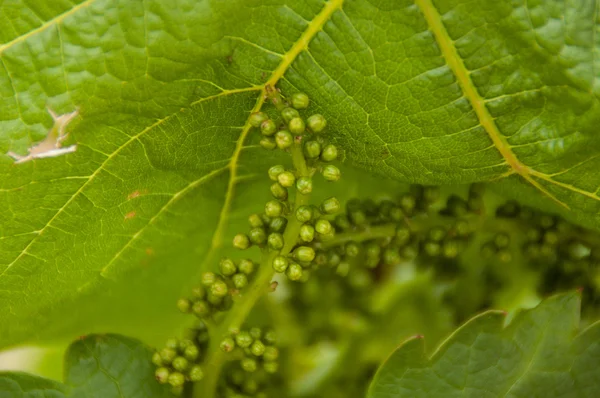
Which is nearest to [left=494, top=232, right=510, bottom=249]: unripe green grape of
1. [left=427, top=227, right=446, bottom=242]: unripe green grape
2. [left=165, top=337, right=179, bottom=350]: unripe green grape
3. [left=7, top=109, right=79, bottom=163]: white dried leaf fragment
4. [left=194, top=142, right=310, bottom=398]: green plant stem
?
[left=427, top=227, right=446, bottom=242]: unripe green grape

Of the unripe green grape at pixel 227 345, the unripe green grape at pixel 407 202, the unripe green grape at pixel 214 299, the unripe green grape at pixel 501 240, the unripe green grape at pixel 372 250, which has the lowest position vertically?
the unripe green grape at pixel 227 345

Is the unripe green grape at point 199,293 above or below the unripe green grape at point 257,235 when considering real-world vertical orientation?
below

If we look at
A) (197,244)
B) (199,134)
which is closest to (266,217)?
(199,134)

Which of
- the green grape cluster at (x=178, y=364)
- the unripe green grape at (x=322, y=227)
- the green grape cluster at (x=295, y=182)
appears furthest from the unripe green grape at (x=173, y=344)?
the unripe green grape at (x=322, y=227)

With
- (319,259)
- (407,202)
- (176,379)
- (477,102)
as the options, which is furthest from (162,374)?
(477,102)

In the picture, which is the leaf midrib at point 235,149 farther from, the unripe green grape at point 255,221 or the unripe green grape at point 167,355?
the unripe green grape at point 167,355

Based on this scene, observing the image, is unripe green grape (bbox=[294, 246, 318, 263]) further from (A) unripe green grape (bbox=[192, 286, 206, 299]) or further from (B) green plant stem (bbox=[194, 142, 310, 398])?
(A) unripe green grape (bbox=[192, 286, 206, 299])

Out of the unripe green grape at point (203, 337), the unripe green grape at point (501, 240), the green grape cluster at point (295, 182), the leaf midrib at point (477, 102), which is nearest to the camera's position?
the leaf midrib at point (477, 102)
